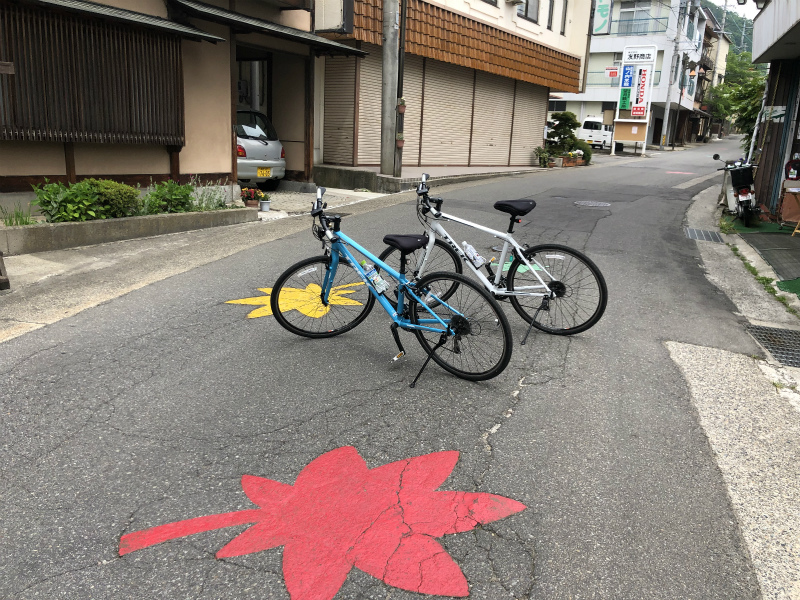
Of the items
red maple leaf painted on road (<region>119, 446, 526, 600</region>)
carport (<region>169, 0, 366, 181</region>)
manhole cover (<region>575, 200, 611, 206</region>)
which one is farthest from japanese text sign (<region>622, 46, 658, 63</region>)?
red maple leaf painted on road (<region>119, 446, 526, 600</region>)

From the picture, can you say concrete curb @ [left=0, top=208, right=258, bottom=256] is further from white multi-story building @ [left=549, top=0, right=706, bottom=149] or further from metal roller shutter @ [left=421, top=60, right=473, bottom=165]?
white multi-story building @ [left=549, top=0, right=706, bottom=149]

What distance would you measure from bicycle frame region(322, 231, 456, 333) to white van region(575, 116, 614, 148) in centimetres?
4231

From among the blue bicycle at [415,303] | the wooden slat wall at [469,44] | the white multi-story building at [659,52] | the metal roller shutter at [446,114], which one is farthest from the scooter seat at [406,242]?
the white multi-story building at [659,52]

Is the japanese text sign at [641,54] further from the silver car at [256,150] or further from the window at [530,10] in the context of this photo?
the silver car at [256,150]

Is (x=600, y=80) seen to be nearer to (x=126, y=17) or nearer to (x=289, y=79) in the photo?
(x=289, y=79)

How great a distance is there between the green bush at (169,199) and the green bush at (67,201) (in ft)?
3.43

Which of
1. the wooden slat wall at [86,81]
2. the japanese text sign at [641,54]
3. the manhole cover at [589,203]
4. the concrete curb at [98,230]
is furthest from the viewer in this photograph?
the japanese text sign at [641,54]

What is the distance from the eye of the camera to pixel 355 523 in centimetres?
294

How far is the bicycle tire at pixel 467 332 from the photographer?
4.39 metres

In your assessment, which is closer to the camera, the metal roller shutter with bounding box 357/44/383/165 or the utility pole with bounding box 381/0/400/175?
the utility pole with bounding box 381/0/400/175

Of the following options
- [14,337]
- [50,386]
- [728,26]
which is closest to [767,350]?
[50,386]

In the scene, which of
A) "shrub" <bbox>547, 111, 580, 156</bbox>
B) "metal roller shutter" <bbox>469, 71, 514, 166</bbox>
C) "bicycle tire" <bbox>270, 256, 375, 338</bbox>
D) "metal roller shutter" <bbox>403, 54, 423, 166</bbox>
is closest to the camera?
"bicycle tire" <bbox>270, 256, 375, 338</bbox>

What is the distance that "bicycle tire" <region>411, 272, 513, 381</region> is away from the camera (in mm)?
4395

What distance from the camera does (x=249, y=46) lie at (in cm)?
1338
